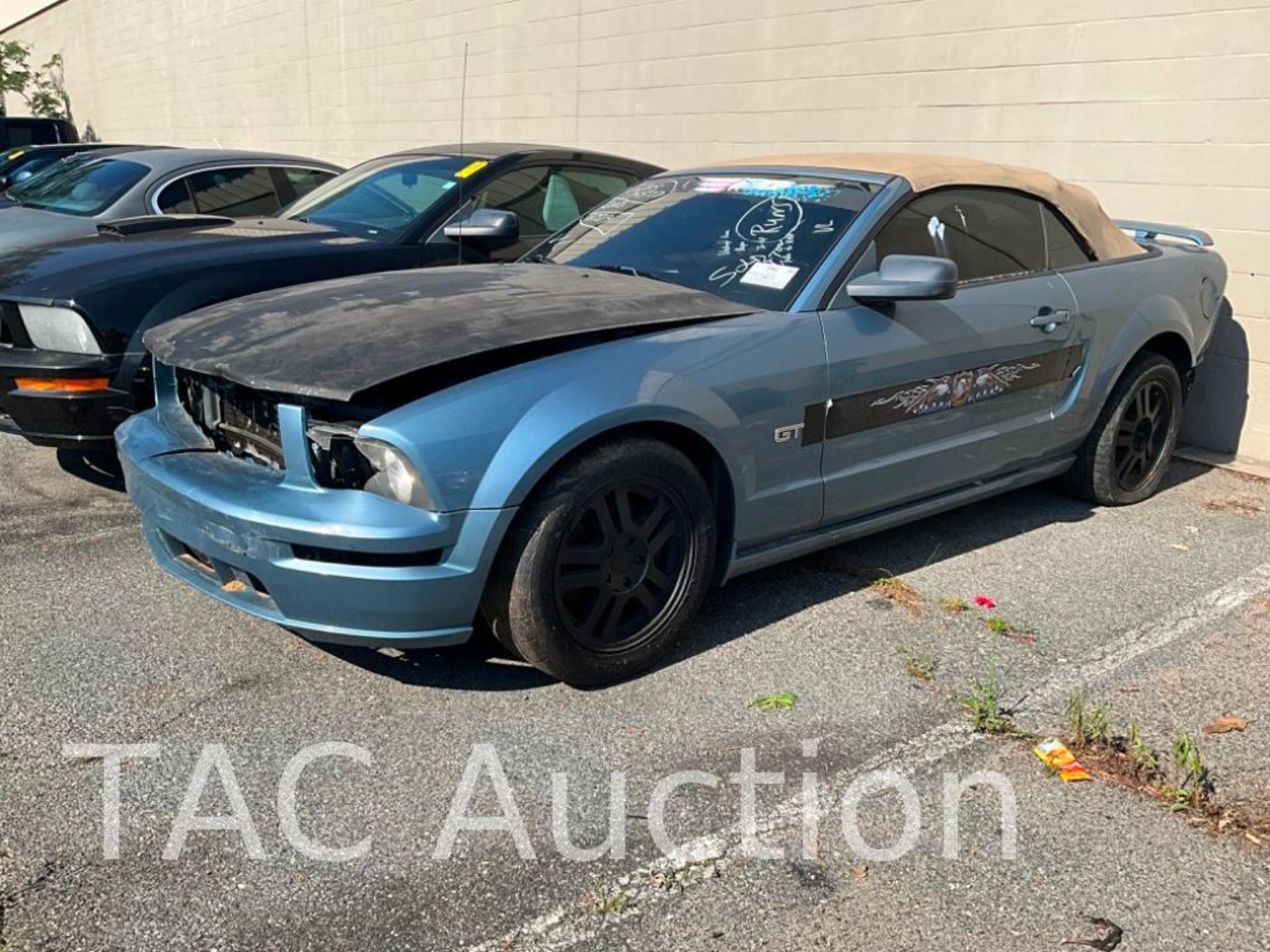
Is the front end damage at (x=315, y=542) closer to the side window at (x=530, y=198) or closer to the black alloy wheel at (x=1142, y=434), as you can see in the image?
the side window at (x=530, y=198)

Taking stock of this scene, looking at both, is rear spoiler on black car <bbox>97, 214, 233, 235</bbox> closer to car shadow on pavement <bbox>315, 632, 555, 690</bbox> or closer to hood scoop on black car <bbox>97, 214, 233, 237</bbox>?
hood scoop on black car <bbox>97, 214, 233, 237</bbox>

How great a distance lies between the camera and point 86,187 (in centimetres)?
774

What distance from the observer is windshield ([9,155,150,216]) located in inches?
293

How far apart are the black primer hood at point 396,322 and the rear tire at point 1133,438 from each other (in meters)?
2.19

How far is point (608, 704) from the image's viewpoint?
11.1ft

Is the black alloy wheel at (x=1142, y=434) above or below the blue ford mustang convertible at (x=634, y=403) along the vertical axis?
below

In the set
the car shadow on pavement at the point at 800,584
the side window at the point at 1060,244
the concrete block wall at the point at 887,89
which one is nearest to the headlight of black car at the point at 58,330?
the car shadow on pavement at the point at 800,584

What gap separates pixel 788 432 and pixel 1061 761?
50.3 inches

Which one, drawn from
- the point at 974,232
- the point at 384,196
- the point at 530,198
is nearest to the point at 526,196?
the point at 530,198

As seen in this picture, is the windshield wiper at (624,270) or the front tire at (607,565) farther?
the windshield wiper at (624,270)

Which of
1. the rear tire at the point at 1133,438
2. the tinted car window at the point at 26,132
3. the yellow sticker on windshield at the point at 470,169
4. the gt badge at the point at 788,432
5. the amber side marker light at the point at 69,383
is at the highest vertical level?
the yellow sticker on windshield at the point at 470,169

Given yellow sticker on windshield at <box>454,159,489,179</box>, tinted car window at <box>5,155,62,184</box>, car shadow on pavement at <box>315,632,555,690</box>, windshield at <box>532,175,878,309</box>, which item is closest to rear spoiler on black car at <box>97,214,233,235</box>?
yellow sticker on windshield at <box>454,159,489,179</box>

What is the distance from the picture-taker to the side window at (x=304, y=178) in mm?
7875

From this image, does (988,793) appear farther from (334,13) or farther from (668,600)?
(334,13)
